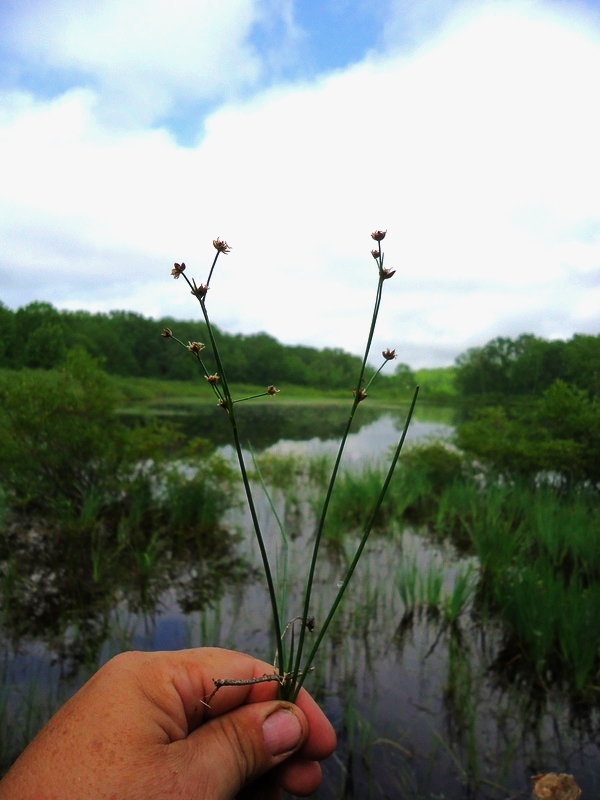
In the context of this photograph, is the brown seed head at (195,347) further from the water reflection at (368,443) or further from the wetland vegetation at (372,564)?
the water reflection at (368,443)

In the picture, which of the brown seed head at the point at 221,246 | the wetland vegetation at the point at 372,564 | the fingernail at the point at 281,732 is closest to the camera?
the brown seed head at the point at 221,246

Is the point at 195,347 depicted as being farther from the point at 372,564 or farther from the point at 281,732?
the point at 372,564

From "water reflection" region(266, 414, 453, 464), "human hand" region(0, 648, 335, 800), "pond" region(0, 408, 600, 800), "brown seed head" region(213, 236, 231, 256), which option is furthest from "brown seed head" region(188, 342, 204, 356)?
"water reflection" region(266, 414, 453, 464)

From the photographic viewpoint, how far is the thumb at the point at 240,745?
3.08 ft

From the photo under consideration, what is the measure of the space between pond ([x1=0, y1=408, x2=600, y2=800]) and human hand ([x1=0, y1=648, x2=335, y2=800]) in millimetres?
1184

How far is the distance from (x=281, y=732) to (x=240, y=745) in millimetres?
76

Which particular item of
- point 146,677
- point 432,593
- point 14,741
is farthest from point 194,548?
point 146,677

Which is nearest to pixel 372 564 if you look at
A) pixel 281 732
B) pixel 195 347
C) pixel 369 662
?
pixel 369 662

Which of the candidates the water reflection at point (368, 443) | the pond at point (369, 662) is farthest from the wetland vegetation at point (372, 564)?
the water reflection at point (368, 443)

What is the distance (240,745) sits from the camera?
994 mm

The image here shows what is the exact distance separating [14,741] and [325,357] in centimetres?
352

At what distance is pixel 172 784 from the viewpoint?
0.87 m

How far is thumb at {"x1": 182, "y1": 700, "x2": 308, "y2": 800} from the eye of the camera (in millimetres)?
939

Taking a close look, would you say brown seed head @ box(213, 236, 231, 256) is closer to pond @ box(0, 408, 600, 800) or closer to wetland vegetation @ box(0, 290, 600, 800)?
wetland vegetation @ box(0, 290, 600, 800)
